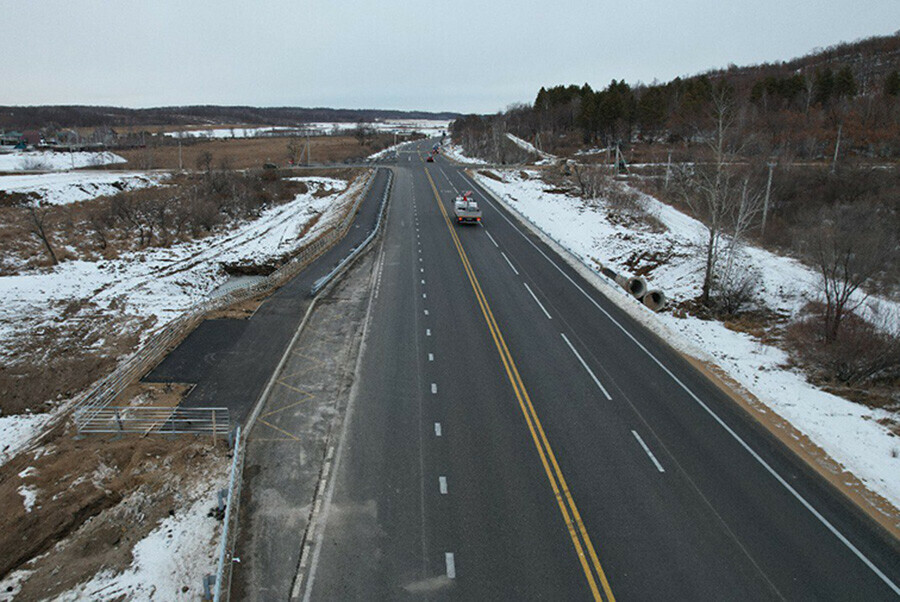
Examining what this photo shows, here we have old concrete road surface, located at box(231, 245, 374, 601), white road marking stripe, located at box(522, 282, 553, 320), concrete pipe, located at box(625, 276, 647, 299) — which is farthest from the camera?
concrete pipe, located at box(625, 276, 647, 299)

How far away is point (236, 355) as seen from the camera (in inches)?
744

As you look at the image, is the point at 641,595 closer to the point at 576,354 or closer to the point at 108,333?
the point at 576,354

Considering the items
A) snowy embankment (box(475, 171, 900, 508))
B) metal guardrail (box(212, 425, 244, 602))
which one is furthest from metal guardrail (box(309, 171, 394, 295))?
snowy embankment (box(475, 171, 900, 508))

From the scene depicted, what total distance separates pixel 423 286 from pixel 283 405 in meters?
12.5

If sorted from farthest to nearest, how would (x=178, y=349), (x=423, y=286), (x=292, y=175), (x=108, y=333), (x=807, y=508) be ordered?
(x=292, y=175)
(x=423, y=286)
(x=108, y=333)
(x=178, y=349)
(x=807, y=508)

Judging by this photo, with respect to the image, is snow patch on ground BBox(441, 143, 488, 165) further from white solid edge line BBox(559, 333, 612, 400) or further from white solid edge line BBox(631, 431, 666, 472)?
white solid edge line BBox(631, 431, 666, 472)

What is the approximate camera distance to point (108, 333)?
2433cm

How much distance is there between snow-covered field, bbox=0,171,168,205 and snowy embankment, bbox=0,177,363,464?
973 inches

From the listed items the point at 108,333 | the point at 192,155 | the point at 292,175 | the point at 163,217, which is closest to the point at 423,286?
the point at 108,333

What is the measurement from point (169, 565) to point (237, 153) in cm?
12442

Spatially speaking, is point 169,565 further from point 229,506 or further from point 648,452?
point 648,452

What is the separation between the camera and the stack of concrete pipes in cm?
2562

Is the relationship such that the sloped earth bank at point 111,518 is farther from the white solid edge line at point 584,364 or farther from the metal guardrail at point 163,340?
the white solid edge line at point 584,364

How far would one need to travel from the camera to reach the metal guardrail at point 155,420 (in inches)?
572
